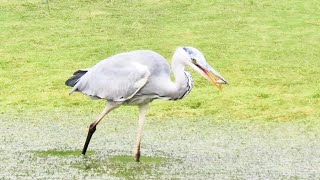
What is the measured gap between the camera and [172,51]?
9.49 m

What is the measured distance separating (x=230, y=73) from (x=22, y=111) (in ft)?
7.55

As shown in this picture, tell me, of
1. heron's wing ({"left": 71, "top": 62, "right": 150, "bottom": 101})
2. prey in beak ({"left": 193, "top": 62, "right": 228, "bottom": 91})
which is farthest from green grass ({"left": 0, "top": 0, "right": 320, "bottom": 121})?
prey in beak ({"left": 193, "top": 62, "right": 228, "bottom": 91})

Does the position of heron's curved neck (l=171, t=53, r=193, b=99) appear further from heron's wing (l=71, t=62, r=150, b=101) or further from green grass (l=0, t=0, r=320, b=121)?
green grass (l=0, t=0, r=320, b=121)

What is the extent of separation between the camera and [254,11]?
37.2ft

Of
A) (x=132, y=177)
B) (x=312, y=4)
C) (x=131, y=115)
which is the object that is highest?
(x=132, y=177)

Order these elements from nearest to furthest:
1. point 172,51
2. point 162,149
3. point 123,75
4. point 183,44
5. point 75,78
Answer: point 123,75
point 162,149
point 75,78
point 172,51
point 183,44

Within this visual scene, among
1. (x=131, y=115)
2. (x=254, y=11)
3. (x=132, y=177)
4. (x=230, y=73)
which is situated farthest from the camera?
(x=254, y=11)

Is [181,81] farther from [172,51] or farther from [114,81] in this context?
[172,51]

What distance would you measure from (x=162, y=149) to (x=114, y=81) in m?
0.60

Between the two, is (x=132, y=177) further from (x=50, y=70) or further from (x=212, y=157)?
(x=50, y=70)

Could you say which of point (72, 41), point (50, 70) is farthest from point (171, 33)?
point (50, 70)

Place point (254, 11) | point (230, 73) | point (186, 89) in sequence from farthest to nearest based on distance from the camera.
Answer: point (254, 11) < point (230, 73) < point (186, 89)

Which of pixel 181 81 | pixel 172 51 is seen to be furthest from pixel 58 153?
pixel 172 51

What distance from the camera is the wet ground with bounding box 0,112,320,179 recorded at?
531cm
